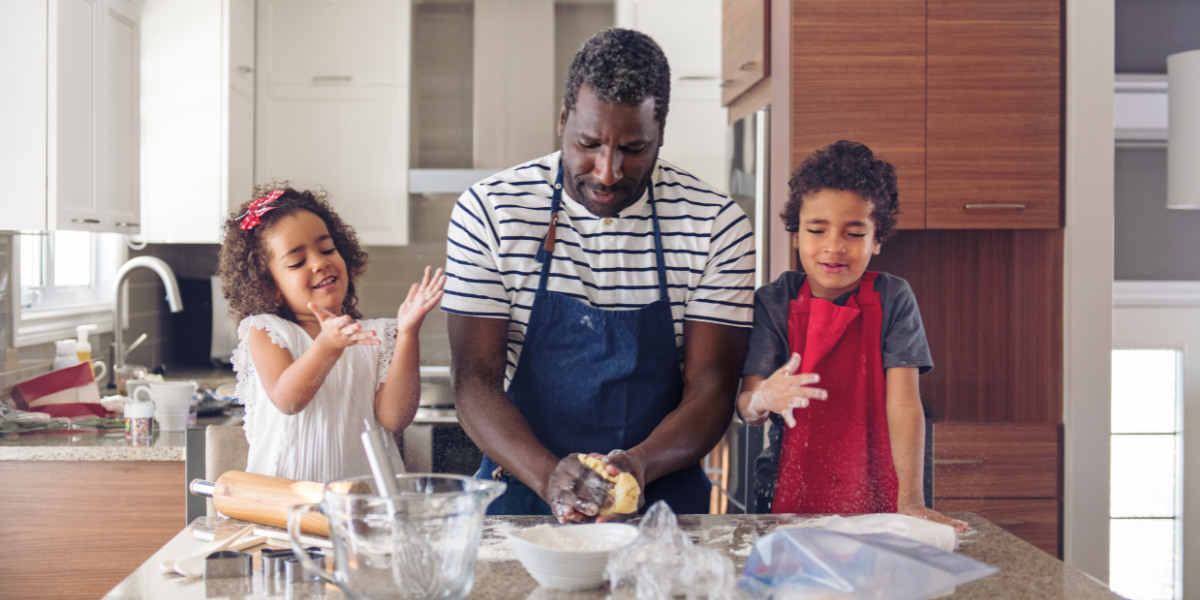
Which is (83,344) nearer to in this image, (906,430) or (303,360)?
(303,360)

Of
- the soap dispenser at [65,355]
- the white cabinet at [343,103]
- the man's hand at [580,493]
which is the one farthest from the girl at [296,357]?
the white cabinet at [343,103]

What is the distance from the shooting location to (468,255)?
1261mm

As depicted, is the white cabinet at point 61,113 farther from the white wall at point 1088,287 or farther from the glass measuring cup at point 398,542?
the white wall at point 1088,287

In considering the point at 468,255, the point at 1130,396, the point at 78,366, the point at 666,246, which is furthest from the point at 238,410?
the point at 1130,396

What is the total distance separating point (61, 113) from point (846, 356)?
1.98 metres

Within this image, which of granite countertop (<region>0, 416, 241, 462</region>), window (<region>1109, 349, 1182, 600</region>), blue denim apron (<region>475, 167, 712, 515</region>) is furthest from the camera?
window (<region>1109, 349, 1182, 600</region>)

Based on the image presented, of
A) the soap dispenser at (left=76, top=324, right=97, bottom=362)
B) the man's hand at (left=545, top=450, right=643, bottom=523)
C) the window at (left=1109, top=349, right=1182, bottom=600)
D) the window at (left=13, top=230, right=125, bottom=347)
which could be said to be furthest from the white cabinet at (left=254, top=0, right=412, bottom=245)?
the window at (left=1109, top=349, right=1182, bottom=600)

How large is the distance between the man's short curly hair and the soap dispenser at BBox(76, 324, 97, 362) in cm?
196

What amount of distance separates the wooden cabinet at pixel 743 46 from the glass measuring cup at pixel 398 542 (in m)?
1.78

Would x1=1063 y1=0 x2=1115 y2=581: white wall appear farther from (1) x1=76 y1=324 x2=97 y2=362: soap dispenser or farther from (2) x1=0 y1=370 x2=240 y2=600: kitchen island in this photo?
(1) x1=76 y1=324 x2=97 y2=362: soap dispenser

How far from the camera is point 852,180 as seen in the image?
4.69 feet

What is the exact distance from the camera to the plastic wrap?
2.59 ft

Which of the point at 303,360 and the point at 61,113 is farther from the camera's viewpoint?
the point at 61,113

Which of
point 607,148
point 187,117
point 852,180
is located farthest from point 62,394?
point 852,180
